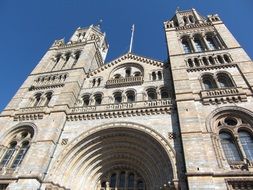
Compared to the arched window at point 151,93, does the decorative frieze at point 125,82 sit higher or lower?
higher

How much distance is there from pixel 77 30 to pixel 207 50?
1934cm

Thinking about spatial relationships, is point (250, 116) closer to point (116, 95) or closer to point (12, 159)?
point (116, 95)

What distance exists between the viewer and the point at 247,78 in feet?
53.1

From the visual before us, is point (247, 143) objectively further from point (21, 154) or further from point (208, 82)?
point (21, 154)

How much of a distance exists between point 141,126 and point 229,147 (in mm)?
5369

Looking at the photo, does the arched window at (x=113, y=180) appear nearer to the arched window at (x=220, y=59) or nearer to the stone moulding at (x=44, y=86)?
the stone moulding at (x=44, y=86)

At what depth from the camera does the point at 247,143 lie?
13.1 m

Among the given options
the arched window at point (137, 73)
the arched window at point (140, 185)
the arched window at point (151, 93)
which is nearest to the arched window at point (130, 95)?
the arched window at point (151, 93)

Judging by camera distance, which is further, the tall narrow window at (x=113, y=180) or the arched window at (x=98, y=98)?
the arched window at (x=98, y=98)

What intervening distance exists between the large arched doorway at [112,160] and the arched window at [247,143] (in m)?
4.58

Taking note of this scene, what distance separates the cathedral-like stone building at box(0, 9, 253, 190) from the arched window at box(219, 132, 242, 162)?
5 centimetres

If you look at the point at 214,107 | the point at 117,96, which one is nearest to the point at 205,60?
the point at 214,107

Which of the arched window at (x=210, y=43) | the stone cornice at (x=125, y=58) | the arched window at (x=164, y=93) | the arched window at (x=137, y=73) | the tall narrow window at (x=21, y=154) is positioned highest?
the arched window at (x=210, y=43)

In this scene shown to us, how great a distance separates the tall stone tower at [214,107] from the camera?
11.4m
